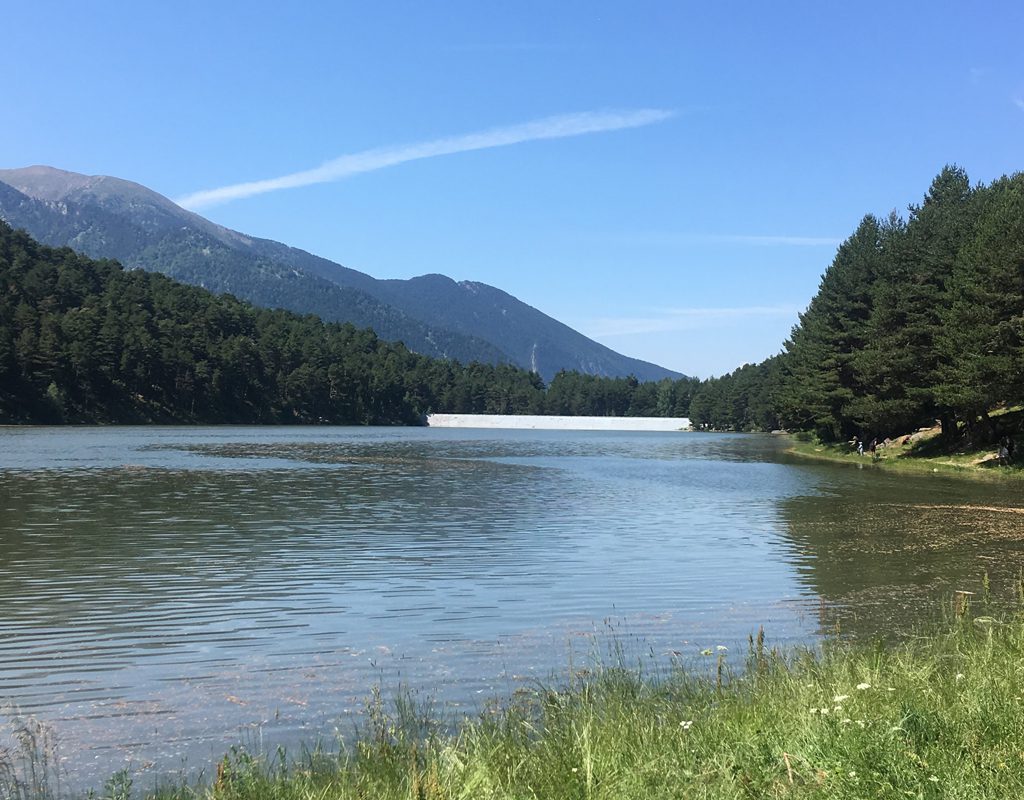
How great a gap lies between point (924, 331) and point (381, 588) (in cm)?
5361

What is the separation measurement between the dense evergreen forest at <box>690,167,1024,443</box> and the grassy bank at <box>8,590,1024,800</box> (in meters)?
44.1

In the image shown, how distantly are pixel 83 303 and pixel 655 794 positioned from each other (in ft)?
621

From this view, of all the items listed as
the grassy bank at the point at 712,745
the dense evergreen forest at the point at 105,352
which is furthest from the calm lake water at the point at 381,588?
the dense evergreen forest at the point at 105,352

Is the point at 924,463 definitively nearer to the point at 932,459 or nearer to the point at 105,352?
the point at 932,459

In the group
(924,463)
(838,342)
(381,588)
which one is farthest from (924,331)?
(381,588)

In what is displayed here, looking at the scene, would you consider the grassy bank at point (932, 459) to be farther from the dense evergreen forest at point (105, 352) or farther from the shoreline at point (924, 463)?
the dense evergreen forest at point (105, 352)

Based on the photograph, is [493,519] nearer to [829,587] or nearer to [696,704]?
[829,587]

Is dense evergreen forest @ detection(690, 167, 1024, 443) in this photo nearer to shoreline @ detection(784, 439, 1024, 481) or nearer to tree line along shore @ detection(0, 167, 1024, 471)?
tree line along shore @ detection(0, 167, 1024, 471)

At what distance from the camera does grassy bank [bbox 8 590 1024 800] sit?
6.93 m

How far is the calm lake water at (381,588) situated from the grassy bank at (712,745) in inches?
65.2

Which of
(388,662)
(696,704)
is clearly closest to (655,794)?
(696,704)

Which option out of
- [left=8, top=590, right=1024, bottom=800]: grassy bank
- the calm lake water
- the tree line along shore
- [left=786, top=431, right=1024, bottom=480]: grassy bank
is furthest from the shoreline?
[left=8, top=590, right=1024, bottom=800]: grassy bank

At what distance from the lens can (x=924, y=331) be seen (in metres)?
61.2

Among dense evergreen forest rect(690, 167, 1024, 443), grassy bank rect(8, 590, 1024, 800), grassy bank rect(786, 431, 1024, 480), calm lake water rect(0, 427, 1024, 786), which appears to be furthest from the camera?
grassy bank rect(786, 431, 1024, 480)
